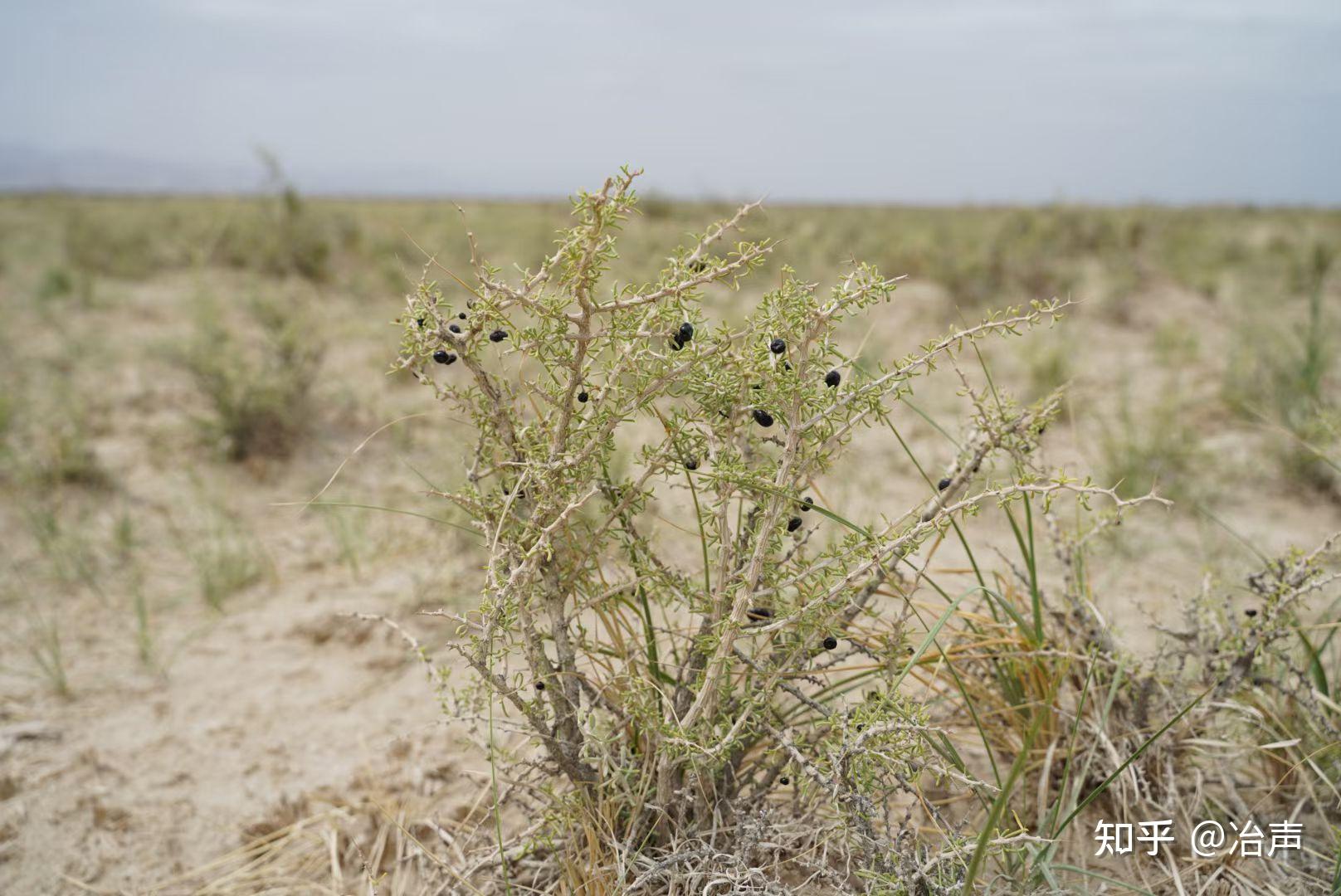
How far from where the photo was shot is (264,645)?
3338 millimetres

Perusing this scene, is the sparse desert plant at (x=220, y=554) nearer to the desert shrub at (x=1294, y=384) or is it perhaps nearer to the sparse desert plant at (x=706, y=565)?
Result: the sparse desert plant at (x=706, y=565)

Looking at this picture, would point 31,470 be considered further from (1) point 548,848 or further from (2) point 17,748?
(1) point 548,848

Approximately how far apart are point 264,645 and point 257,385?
198 centimetres

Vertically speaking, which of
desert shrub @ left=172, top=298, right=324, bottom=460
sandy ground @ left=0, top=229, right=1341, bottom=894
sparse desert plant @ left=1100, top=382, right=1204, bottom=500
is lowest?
sandy ground @ left=0, top=229, right=1341, bottom=894

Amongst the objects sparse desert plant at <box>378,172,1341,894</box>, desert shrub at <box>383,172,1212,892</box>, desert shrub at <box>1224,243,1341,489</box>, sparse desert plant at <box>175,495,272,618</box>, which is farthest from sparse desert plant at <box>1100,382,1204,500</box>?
sparse desert plant at <box>175,495,272,618</box>

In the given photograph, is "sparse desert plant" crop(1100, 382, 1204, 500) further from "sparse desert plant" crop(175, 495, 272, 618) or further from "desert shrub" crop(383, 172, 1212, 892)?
"sparse desert plant" crop(175, 495, 272, 618)

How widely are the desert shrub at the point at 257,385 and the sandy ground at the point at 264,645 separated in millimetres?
153

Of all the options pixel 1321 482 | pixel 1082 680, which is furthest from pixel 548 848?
pixel 1321 482

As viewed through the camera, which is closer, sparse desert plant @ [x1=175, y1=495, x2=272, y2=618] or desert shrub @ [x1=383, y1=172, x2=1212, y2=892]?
desert shrub @ [x1=383, y1=172, x2=1212, y2=892]

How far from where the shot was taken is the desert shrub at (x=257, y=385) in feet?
15.6

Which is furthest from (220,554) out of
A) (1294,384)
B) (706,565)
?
(1294,384)

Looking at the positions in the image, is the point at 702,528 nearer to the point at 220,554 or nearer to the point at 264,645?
the point at 264,645

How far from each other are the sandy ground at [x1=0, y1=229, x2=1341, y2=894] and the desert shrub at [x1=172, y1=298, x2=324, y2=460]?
0.15 m

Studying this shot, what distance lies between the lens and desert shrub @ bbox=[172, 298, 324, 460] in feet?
15.6
